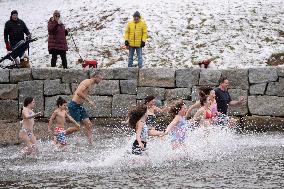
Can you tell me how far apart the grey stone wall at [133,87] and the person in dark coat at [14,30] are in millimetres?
1194

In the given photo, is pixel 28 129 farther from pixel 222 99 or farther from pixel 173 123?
pixel 222 99

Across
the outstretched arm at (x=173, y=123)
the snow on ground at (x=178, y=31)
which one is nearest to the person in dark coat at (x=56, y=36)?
the snow on ground at (x=178, y=31)

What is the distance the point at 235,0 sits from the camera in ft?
70.1

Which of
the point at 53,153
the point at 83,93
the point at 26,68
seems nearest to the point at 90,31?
the point at 26,68

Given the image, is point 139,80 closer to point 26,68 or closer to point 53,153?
point 26,68

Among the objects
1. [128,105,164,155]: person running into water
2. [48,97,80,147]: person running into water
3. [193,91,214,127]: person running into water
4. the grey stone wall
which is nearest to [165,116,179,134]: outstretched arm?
[128,105,164,155]: person running into water

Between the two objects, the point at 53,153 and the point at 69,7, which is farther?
the point at 69,7

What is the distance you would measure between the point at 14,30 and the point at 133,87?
150 inches

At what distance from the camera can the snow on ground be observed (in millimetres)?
18203

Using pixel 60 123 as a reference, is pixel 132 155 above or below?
below

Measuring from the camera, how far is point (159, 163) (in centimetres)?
991

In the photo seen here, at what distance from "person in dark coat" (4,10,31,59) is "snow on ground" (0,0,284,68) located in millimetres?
1709

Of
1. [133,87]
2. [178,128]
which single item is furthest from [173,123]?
[133,87]

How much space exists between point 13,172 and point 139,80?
677 cm
